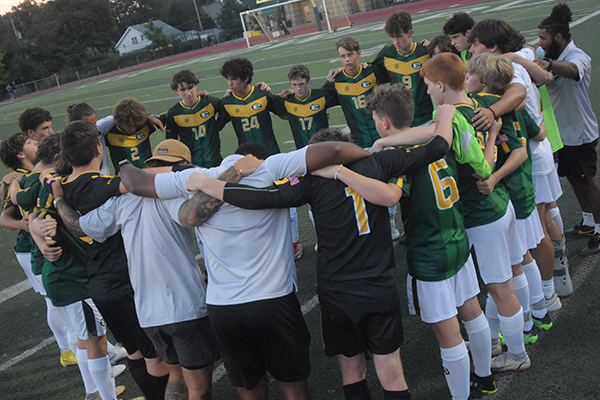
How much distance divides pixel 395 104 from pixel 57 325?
3.63m

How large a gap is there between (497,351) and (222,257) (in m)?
2.18

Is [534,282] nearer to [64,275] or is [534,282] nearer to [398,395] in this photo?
[398,395]

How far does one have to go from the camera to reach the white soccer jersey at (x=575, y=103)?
4.75 metres


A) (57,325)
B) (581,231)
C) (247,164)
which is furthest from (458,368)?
(57,325)

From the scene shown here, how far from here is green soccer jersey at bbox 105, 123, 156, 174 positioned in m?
5.73

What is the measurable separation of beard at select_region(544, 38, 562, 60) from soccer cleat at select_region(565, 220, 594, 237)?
1.75m

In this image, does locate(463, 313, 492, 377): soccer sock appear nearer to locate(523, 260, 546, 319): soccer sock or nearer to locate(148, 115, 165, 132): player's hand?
locate(523, 260, 546, 319): soccer sock

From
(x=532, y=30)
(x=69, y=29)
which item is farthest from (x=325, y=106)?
Result: (x=69, y=29)

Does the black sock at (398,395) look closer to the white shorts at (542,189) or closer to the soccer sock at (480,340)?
the soccer sock at (480,340)

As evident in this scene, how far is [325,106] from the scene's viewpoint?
605 centimetres

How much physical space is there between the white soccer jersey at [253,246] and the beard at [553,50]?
3528mm

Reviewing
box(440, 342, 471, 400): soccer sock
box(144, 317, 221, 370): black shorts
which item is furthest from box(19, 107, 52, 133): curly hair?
box(440, 342, 471, 400): soccer sock

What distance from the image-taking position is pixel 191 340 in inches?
120

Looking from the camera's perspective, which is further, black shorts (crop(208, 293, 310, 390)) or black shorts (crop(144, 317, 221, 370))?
black shorts (crop(144, 317, 221, 370))
